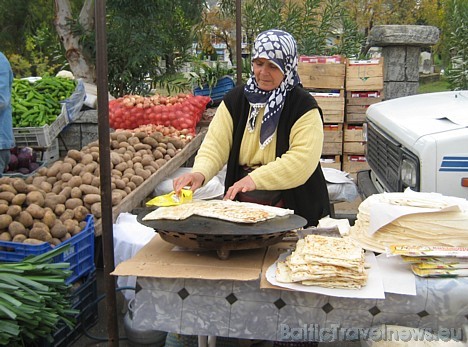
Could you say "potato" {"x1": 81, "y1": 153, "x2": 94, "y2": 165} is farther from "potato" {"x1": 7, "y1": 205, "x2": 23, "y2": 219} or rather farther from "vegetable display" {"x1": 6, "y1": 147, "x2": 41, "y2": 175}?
"potato" {"x1": 7, "y1": 205, "x2": 23, "y2": 219}

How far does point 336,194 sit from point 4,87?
343cm

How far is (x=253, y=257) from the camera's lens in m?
2.38

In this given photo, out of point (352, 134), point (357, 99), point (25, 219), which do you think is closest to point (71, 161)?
point (25, 219)

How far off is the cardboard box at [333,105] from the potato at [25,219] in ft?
15.8

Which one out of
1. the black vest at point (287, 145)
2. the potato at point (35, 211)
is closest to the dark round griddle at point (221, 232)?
the black vest at point (287, 145)

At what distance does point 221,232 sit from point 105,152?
1172 millimetres

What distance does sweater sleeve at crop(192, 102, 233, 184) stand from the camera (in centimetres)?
305

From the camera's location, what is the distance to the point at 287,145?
9.69 ft

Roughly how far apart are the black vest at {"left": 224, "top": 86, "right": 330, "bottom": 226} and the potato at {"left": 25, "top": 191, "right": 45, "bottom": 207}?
1895 mm

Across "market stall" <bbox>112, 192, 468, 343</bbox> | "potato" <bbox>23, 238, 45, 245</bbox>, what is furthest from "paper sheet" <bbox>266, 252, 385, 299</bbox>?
"potato" <bbox>23, 238, 45, 245</bbox>

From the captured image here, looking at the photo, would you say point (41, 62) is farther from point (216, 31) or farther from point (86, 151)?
point (86, 151)

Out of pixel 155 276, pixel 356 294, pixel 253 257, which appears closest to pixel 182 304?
pixel 155 276

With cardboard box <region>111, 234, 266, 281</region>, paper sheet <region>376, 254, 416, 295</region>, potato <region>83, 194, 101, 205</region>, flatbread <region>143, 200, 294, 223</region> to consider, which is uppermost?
flatbread <region>143, 200, 294, 223</region>

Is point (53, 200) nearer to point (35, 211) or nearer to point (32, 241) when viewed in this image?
point (35, 211)
